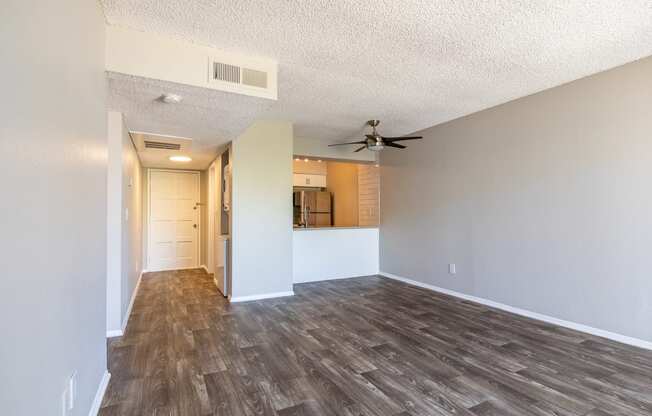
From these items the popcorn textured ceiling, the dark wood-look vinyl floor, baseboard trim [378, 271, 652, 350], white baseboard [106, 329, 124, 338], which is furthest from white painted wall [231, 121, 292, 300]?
baseboard trim [378, 271, 652, 350]

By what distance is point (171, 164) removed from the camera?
20.7 feet

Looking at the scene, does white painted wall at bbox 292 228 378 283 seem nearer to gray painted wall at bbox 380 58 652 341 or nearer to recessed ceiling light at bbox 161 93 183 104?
gray painted wall at bbox 380 58 652 341

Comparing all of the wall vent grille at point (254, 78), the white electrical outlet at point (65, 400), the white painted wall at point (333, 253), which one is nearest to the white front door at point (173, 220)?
the white painted wall at point (333, 253)

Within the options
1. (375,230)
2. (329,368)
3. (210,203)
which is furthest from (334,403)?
(210,203)

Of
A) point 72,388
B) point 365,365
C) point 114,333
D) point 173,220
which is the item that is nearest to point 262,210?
point 114,333

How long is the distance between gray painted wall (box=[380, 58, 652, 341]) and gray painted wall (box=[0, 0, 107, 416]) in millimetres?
4098

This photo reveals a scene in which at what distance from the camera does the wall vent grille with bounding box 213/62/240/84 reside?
2627 mm

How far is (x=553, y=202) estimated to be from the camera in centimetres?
347

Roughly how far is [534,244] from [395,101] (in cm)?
229

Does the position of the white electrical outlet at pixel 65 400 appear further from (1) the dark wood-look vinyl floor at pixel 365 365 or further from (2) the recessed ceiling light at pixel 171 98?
(2) the recessed ceiling light at pixel 171 98

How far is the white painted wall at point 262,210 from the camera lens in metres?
4.34

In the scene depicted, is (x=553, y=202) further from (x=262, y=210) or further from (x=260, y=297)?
(x=260, y=297)

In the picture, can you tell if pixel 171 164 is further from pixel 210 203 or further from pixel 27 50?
pixel 27 50

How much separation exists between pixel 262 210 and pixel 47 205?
3.37m
